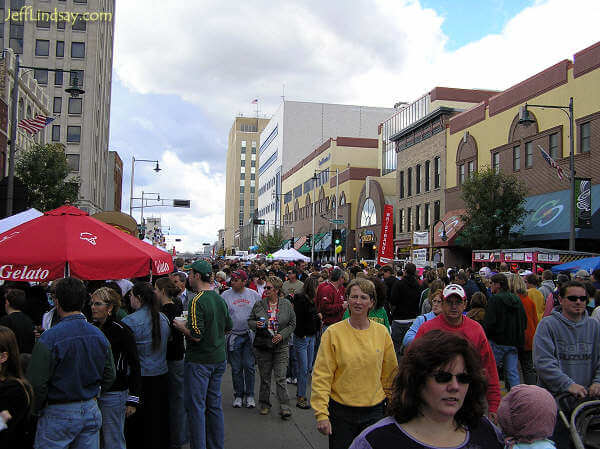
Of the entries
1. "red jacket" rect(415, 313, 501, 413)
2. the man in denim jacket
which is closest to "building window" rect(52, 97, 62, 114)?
the man in denim jacket

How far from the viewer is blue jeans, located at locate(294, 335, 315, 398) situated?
836 centimetres

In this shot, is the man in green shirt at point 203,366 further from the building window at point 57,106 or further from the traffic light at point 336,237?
the building window at point 57,106

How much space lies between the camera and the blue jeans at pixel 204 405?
19.3 feet

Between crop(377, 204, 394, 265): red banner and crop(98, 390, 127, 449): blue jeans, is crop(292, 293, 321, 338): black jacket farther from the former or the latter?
crop(377, 204, 394, 265): red banner

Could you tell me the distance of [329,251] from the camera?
2438 inches

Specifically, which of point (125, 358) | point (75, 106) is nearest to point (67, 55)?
point (75, 106)

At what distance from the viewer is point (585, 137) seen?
25406 millimetres

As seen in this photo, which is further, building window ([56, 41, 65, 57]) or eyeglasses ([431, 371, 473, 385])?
building window ([56, 41, 65, 57])

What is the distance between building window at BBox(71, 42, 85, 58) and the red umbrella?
57552mm

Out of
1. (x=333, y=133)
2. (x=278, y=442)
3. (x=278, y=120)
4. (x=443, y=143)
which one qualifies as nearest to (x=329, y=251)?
(x=443, y=143)

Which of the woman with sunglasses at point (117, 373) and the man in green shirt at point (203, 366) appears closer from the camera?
the woman with sunglasses at point (117, 373)

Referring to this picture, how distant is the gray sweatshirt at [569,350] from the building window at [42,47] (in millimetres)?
62525

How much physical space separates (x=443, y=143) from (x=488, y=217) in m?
12.4

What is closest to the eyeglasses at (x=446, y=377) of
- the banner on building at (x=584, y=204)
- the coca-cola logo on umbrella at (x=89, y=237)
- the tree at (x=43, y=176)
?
the coca-cola logo on umbrella at (x=89, y=237)
